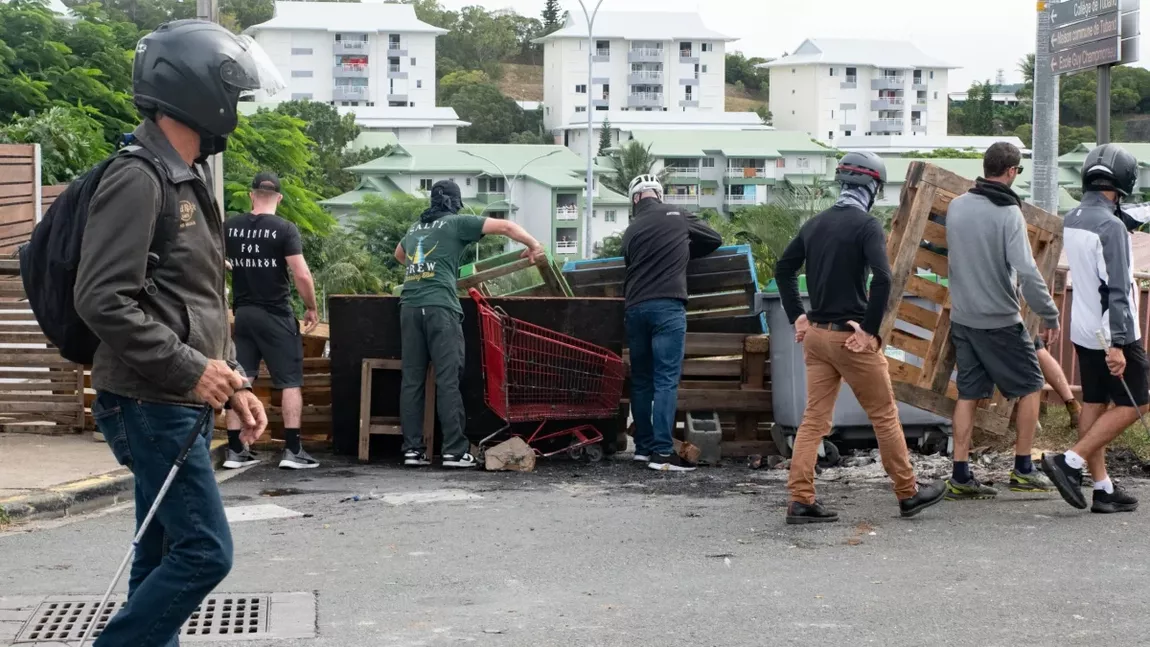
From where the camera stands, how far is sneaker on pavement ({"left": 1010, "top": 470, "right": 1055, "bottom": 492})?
821cm

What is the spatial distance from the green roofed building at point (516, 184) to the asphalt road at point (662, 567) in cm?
9989

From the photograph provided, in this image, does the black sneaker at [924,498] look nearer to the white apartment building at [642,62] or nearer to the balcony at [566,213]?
the balcony at [566,213]

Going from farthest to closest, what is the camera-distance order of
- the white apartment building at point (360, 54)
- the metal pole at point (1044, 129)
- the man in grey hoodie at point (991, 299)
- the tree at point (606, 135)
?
the white apartment building at point (360, 54), the tree at point (606, 135), the metal pole at point (1044, 129), the man in grey hoodie at point (991, 299)

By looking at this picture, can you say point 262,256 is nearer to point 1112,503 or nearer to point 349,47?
point 1112,503

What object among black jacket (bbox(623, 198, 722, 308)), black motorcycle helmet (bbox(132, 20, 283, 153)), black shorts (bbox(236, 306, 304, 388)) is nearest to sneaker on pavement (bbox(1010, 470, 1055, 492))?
black jacket (bbox(623, 198, 722, 308))

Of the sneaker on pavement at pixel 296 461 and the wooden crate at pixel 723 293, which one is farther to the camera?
the wooden crate at pixel 723 293

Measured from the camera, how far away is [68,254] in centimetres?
378

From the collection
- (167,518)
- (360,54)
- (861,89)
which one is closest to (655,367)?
(167,518)

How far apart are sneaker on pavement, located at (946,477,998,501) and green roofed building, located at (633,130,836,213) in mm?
115150

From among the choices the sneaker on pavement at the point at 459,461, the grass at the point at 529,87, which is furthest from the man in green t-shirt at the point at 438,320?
the grass at the point at 529,87

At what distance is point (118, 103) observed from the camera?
30.5 m

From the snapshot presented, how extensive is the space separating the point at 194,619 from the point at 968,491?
4590 mm

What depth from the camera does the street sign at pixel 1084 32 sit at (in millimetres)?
10484

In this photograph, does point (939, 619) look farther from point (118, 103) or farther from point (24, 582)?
point (118, 103)
